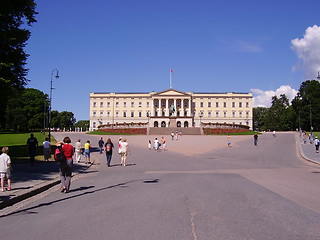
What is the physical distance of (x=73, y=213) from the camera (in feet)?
26.6

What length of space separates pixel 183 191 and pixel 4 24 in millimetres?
22777

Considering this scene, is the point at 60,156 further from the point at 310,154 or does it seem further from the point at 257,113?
the point at 257,113

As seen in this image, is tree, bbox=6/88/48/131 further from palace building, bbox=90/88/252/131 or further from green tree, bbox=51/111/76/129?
palace building, bbox=90/88/252/131

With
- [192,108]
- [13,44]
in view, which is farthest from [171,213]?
[192,108]

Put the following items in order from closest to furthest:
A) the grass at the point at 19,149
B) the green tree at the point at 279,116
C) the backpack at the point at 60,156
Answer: the backpack at the point at 60,156
the grass at the point at 19,149
the green tree at the point at 279,116

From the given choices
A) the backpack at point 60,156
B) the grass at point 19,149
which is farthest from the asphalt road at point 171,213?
the grass at point 19,149

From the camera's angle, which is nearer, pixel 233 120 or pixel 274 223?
pixel 274 223

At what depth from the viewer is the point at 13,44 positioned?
26.3m

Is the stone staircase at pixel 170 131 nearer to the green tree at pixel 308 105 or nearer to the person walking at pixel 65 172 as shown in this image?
the green tree at pixel 308 105

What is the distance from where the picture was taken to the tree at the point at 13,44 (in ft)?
82.1

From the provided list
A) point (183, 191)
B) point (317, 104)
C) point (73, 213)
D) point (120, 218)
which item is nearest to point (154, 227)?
point (120, 218)

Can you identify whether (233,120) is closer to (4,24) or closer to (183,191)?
(4,24)

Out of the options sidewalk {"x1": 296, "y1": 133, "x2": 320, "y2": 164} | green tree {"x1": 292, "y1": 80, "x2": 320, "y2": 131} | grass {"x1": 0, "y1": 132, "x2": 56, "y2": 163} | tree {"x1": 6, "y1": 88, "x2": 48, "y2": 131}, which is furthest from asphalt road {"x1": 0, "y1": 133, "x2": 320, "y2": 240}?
green tree {"x1": 292, "y1": 80, "x2": 320, "y2": 131}

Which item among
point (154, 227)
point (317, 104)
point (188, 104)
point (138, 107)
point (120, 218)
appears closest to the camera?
point (154, 227)
